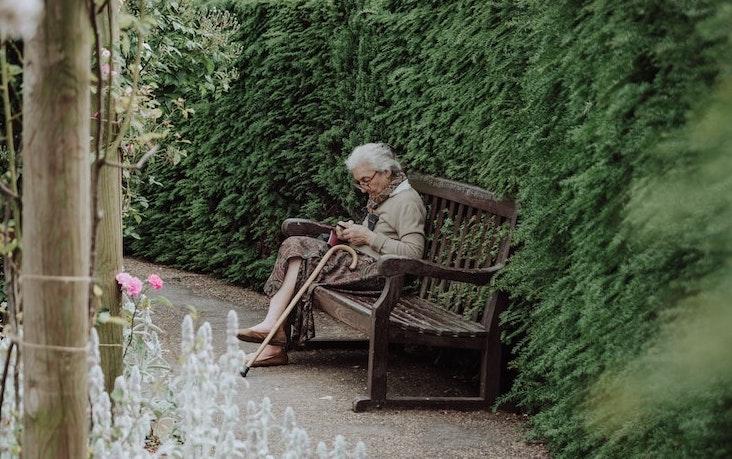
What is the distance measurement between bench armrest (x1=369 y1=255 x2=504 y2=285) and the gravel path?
2.26ft

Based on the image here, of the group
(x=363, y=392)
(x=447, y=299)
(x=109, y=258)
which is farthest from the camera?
(x=447, y=299)

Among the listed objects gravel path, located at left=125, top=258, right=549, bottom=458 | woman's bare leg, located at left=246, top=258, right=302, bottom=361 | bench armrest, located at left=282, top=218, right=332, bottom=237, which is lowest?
gravel path, located at left=125, top=258, right=549, bottom=458

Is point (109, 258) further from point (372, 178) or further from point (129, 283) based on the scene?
point (372, 178)

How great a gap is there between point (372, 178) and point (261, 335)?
1.16 m

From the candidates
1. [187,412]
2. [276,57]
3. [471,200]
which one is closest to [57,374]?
[187,412]

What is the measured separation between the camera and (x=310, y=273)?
6.26 metres

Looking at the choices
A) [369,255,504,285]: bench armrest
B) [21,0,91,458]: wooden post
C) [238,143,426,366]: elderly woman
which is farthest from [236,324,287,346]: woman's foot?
[21,0,91,458]: wooden post

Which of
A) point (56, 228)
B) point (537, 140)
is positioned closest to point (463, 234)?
point (537, 140)

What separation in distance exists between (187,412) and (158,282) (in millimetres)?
1253

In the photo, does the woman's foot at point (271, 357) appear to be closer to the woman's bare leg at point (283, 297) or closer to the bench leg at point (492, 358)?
the woman's bare leg at point (283, 297)

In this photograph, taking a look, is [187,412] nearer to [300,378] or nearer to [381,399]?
[381,399]

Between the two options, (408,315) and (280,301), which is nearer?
(408,315)

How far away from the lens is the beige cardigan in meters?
5.81

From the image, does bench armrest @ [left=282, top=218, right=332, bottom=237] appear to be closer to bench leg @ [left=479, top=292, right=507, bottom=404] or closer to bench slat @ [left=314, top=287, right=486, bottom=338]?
bench slat @ [left=314, top=287, right=486, bottom=338]
